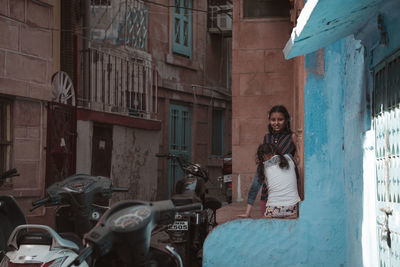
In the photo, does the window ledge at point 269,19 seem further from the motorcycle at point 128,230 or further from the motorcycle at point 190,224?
the motorcycle at point 128,230

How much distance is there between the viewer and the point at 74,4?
13.5 meters

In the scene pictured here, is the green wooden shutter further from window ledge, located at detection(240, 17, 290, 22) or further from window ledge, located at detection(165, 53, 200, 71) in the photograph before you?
window ledge, located at detection(240, 17, 290, 22)

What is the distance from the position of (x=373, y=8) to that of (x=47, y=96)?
27.0 ft

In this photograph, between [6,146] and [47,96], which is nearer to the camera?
[6,146]

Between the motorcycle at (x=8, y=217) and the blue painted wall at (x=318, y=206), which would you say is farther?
the blue painted wall at (x=318, y=206)

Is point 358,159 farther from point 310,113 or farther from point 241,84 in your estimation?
point 241,84

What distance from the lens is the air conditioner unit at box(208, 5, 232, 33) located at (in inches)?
795

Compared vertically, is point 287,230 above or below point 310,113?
below

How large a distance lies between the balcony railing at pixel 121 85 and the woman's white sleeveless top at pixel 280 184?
8.23m

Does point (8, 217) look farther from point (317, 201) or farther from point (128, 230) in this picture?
point (128, 230)

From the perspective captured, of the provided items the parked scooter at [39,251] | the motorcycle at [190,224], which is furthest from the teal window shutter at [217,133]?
the parked scooter at [39,251]

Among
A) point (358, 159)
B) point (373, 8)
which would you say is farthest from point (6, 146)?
point (373, 8)

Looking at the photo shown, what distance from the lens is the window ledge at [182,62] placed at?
700 inches

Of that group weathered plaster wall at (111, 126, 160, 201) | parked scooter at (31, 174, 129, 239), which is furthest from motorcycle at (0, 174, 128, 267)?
weathered plaster wall at (111, 126, 160, 201)
